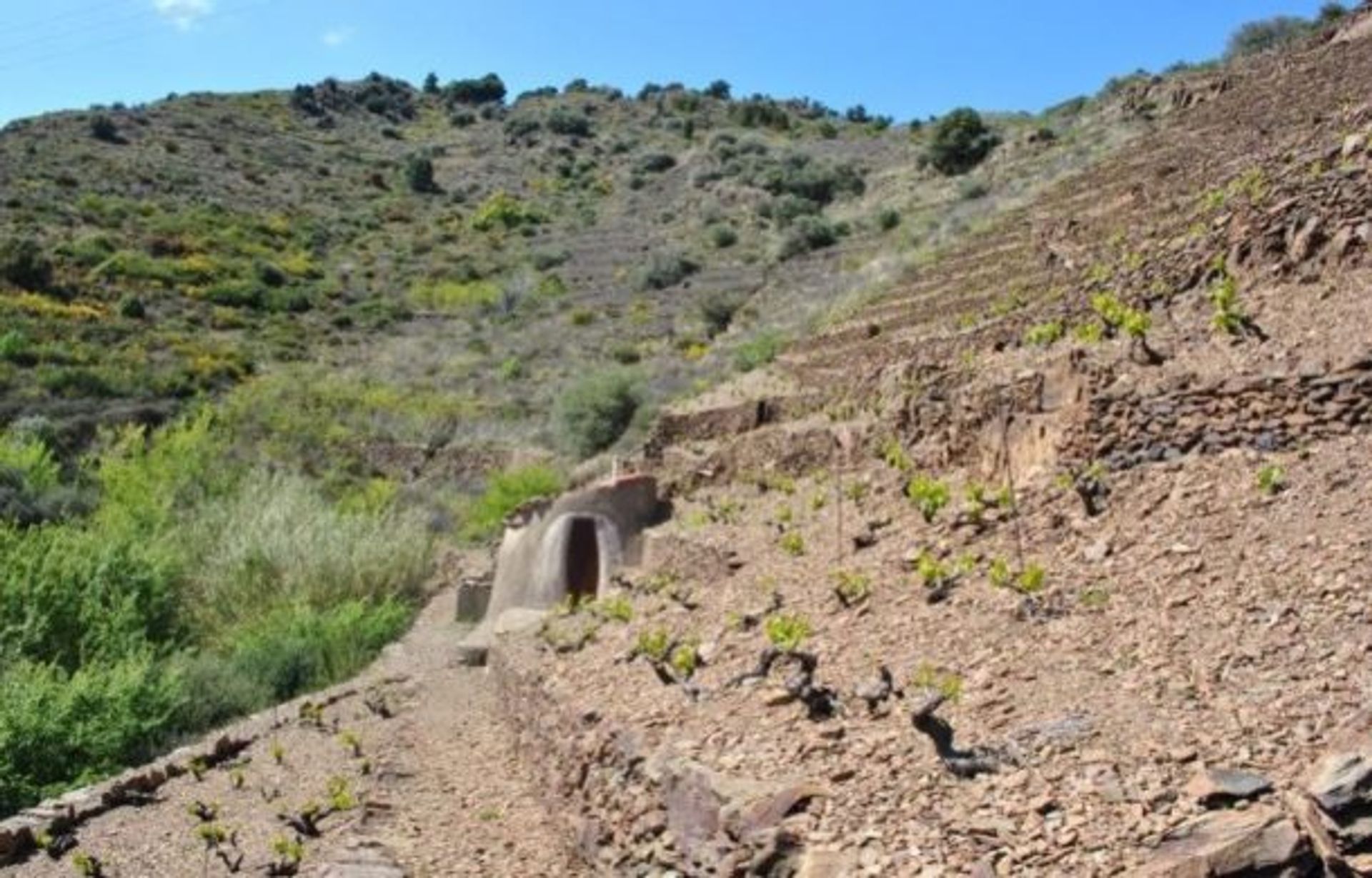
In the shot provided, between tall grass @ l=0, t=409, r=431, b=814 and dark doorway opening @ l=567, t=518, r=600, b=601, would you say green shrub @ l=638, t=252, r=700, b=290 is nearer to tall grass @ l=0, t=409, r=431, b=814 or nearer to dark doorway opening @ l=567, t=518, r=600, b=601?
tall grass @ l=0, t=409, r=431, b=814

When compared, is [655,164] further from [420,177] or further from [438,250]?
[438,250]

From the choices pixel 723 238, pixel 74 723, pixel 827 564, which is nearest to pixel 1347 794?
pixel 827 564

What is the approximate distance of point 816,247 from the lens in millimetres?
43312

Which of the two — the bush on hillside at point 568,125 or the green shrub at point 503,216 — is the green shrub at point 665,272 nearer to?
the green shrub at point 503,216

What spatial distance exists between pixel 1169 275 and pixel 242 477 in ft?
63.3

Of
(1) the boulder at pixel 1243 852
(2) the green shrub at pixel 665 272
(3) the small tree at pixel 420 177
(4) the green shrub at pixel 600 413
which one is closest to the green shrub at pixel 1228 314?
(1) the boulder at pixel 1243 852

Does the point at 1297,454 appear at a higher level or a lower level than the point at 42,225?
lower

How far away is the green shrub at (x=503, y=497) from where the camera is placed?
2741cm

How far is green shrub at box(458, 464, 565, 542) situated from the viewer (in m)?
27.4

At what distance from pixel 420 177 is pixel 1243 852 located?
62750 mm

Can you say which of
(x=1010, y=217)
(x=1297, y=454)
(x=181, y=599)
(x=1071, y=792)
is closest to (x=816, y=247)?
(x=1010, y=217)

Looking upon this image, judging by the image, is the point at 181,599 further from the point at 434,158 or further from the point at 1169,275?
the point at 434,158

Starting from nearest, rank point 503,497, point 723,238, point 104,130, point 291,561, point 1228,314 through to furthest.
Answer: point 1228,314 → point 291,561 → point 503,497 → point 723,238 → point 104,130

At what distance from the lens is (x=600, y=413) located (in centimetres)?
3012
